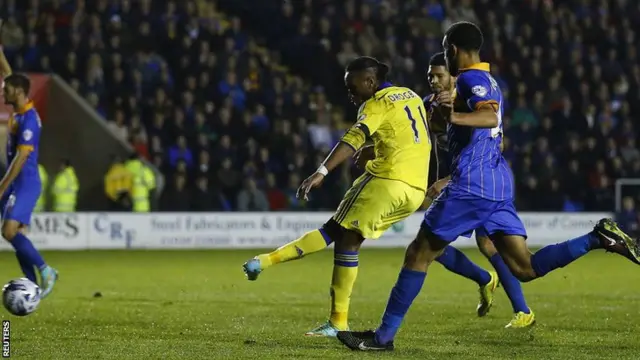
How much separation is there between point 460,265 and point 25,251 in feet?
13.9

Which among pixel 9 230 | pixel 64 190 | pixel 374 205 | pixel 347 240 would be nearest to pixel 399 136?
pixel 374 205

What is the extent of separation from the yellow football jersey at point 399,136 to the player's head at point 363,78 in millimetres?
68

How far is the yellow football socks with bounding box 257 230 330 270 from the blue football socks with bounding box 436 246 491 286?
1.49 metres

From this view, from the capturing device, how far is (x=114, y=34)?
23.6 metres

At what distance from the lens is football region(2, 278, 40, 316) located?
7.90 meters

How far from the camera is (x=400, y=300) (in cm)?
780

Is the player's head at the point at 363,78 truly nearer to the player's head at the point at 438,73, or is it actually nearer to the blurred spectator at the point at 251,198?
the player's head at the point at 438,73

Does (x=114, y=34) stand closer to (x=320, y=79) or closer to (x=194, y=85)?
→ (x=194, y=85)

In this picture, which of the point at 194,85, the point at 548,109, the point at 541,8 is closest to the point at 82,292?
the point at 194,85

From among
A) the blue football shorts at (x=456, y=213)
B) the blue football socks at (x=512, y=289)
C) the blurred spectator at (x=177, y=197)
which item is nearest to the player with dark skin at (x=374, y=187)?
the blue football shorts at (x=456, y=213)

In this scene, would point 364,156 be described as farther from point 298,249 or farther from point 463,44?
point 463,44

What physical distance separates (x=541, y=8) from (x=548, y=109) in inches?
123

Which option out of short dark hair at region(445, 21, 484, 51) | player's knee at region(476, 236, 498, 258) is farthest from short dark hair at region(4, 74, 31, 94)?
short dark hair at region(445, 21, 484, 51)

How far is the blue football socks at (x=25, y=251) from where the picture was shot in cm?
1159
